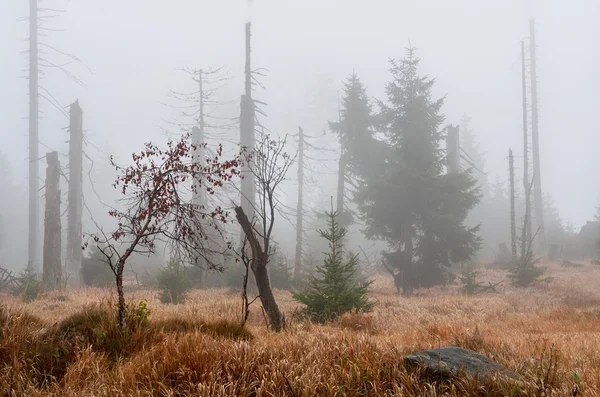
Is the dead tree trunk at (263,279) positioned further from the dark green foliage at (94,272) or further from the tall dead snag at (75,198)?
the tall dead snag at (75,198)

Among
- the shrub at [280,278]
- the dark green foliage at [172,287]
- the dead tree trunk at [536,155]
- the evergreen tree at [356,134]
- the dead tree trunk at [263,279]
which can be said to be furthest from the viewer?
the dead tree trunk at [536,155]

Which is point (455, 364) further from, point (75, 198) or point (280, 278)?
point (75, 198)

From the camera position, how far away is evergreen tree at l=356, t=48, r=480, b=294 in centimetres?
1958

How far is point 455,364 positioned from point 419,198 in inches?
639

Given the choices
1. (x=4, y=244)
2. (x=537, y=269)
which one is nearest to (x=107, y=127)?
(x=4, y=244)

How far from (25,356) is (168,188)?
2.76m

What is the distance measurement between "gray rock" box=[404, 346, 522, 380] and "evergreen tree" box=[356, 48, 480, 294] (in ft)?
48.7

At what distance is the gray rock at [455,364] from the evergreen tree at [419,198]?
48.7 ft

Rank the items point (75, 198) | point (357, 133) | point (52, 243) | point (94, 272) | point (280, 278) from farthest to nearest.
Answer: point (357, 133) < point (75, 198) < point (94, 272) < point (280, 278) < point (52, 243)

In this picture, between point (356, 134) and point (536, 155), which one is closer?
point (356, 134)

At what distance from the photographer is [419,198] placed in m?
19.9

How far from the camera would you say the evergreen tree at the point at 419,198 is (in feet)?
64.2

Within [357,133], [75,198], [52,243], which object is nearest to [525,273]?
[357,133]

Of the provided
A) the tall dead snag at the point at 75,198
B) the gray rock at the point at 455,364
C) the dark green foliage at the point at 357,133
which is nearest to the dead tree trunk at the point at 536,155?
the dark green foliage at the point at 357,133
